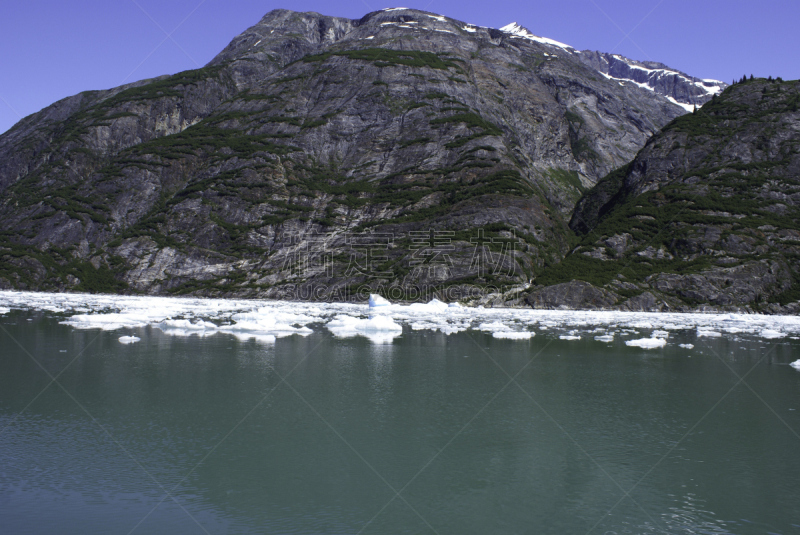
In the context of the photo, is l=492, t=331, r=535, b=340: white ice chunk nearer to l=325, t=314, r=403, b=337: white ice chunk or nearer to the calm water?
l=325, t=314, r=403, b=337: white ice chunk

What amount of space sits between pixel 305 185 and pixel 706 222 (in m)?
102

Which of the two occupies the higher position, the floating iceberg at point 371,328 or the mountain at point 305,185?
the mountain at point 305,185

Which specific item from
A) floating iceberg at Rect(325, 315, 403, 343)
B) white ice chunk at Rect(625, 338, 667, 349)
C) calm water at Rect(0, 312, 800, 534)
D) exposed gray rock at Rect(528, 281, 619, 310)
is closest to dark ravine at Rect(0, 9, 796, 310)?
exposed gray rock at Rect(528, 281, 619, 310)

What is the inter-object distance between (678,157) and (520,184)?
42.6m

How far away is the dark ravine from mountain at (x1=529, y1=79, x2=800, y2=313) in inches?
33.2

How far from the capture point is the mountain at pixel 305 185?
11556 cm

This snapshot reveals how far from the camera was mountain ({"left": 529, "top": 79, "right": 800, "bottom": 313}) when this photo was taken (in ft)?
305

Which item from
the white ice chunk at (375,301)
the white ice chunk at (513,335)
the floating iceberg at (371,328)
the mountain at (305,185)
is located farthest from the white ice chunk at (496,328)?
the mountain at (305,185)

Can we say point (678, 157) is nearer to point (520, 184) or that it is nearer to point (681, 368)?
point (520, 184)

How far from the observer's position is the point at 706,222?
350 feet

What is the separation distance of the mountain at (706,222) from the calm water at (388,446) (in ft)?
218

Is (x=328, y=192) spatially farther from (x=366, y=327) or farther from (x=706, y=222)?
(x=366, y=327)

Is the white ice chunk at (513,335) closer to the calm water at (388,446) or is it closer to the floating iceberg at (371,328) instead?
the floating iceberg at (371,328)

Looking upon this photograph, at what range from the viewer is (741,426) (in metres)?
20.8
